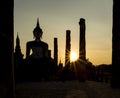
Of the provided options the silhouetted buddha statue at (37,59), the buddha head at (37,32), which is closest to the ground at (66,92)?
the silhouetted buddha statue at (37,59)

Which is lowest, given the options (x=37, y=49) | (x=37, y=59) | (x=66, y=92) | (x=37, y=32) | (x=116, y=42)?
(x=66, y=92)

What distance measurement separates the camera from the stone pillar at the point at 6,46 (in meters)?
2.78

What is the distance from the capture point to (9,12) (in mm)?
2822

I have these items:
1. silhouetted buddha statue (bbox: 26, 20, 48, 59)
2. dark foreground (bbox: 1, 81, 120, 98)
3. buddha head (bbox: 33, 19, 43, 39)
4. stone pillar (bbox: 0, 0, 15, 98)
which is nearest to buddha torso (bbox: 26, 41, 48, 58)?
silhouetted buddha statue (bbox: 26, 20, 48, 59)

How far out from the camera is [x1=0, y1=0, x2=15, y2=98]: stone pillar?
2775 millimetres

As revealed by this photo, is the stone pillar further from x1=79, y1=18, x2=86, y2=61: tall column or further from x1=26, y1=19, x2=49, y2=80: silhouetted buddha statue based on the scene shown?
x1=79, y1=18, x2=86, y2=61: tall column

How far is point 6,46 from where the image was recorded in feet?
9.39

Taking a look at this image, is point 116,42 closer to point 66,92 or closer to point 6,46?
point 66,92

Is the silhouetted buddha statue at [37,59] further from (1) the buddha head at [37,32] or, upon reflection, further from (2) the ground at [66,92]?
(2) the ground at [66,92]

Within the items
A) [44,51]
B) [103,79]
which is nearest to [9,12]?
[103,79]

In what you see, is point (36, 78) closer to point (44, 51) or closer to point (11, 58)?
point (44, 51)

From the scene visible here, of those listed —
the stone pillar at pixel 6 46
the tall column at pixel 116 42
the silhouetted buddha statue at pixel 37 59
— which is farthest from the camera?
the silhouetted buddha statue at pixel 37 59

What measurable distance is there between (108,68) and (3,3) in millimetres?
18999

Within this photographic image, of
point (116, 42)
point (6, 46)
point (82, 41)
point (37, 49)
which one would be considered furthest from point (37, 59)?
point (6, 46)
